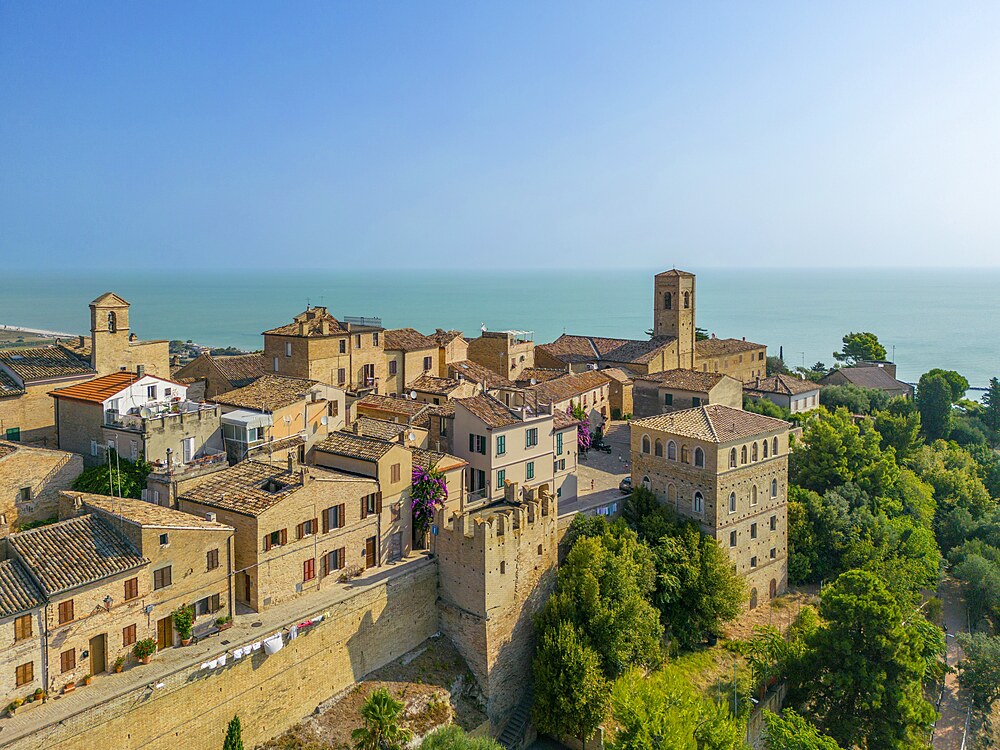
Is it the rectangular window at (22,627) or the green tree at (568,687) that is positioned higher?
the rectangular window at (22,627)

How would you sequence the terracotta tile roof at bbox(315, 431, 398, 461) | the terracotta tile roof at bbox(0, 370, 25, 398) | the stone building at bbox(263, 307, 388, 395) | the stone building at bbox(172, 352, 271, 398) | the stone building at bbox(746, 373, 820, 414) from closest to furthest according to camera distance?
the terracotta tile roof at bbox(315, 431, 398, 461)
the terracotta tile roof at bbox(0, 370, 25, 398)
the stone building at bbox(172, 352, 271, 398)
the stone building at bbox(263, 307, 388, 395)
the stone building at bbox(746, 373, 820, 414)

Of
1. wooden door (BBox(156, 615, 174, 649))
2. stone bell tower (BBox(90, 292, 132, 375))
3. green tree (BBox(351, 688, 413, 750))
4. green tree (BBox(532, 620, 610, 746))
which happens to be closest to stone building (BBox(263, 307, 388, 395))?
stone bell tower (BBox(90, 292, 132, 375))

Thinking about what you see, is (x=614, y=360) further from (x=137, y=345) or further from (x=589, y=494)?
→ (x=137, y=345)

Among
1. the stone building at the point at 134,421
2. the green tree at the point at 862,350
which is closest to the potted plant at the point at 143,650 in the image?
the stone building at the point at 134,421

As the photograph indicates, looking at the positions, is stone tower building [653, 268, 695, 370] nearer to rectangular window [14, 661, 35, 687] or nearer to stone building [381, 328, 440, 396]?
stone building [381, 328, 440, 396]

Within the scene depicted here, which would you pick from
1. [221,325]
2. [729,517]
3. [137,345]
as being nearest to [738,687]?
[729,517]

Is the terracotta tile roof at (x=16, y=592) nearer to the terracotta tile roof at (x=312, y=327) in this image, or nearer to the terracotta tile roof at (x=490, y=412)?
the terracotta tile roof at (x=490, y=412)
